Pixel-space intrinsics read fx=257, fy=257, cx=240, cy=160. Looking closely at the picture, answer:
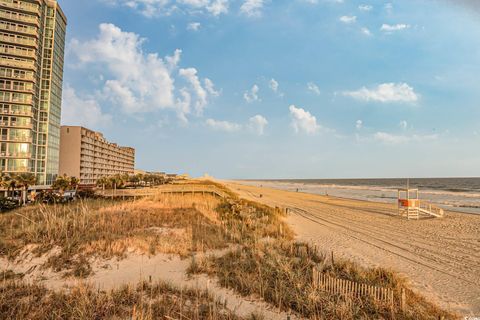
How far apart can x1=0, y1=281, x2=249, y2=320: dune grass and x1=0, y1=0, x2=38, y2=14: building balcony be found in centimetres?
6091

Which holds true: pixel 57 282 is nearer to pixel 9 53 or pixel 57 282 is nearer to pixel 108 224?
pixel 108 224

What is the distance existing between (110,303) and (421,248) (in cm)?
1533

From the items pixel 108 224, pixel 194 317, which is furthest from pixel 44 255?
pixel 194 317

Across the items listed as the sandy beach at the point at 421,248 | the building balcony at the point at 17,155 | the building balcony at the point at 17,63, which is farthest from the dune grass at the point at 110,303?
the building balcony at the point at 17,63

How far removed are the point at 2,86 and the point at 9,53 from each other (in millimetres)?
6163

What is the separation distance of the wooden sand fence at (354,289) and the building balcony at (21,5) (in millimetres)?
66020

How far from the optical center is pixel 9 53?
4591cm

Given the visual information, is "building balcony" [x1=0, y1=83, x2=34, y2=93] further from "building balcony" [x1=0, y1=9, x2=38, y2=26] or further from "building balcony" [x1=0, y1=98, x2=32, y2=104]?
"building balcony" [x1=0, y1=9, x2=38, y2=26]

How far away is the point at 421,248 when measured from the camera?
14.1m

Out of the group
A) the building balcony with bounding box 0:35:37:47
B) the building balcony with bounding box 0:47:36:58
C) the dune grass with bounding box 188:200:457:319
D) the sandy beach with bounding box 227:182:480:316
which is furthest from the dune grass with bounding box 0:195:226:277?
the building balcony with bounding box 0:35:37:47

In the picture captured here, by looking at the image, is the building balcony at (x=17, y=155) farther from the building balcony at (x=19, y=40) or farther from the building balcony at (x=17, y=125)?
the building balcony at (x=19, y=40)

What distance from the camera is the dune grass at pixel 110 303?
5768mm

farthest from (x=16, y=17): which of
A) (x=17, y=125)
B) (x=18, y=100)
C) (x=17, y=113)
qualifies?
(x=17, y=125)

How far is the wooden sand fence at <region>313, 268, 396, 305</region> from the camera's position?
6.65m
